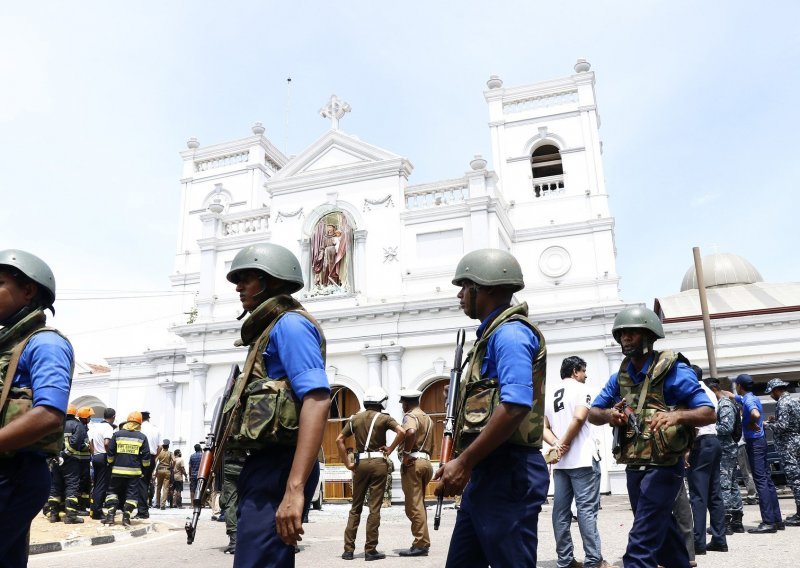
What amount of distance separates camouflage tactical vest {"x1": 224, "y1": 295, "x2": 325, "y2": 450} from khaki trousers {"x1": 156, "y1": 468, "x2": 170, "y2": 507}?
57.3ft

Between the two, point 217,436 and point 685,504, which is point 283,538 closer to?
point 217,436

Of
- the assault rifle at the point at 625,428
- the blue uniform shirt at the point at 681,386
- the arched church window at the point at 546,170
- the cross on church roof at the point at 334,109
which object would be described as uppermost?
the cross on church roof at the point at 334,109

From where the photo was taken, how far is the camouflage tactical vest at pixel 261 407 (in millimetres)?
A: 2682

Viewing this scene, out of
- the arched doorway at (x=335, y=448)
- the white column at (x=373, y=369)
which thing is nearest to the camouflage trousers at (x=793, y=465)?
the arched doorway at (x=335, y=448)

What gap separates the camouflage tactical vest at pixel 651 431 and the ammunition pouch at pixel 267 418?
2.44 meters

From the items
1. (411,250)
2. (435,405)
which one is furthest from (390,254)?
(435,405)

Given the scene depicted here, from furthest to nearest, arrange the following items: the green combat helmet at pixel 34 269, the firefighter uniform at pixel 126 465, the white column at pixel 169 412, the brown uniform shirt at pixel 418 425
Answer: the white column at pixel 169 412
the firefighter uniform at pixel 126 465
the brown uniform shirt at pixel 418 425
the green combat helmet at pixel 34 269

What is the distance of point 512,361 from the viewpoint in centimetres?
Answer: 290

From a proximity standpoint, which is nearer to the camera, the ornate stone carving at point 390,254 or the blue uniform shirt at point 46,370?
the blue uniform shirt at point 46,370

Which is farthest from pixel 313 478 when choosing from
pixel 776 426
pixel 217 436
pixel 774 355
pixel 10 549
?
pixel 774 355

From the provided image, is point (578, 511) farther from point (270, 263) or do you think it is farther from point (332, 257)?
point (332, 257)

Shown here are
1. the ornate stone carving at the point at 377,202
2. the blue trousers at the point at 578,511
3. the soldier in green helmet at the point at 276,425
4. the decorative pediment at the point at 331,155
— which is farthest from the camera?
the decorative pediment at the point at 331,155

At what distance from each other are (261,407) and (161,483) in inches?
698

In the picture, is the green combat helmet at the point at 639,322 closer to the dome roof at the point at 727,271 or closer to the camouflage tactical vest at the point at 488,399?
the camouflage tactical vest at the point at 488,399
